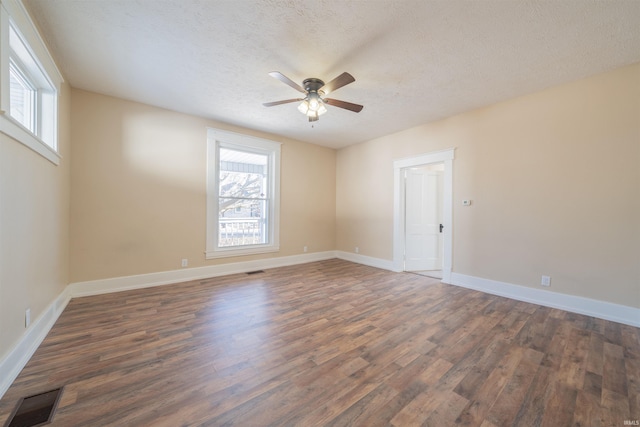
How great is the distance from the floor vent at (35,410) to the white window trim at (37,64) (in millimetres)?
1714

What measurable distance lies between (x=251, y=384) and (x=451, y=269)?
11.6ft

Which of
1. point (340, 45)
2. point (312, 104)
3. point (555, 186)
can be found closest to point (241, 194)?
point (312, 104)

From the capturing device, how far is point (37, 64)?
7.10 feet

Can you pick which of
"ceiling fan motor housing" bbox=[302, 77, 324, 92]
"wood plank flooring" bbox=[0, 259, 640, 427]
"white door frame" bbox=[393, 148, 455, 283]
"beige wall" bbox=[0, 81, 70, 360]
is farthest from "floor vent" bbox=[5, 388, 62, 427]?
"white door frame" bbox=[393, 148, 455, 283]

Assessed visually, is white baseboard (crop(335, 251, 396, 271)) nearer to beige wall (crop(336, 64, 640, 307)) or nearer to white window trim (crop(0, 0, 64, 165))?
beige wall (crop(336, 64, 640, 307))

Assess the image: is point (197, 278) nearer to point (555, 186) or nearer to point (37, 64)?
point (37, 64)

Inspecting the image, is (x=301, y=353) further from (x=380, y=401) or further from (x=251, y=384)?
(x=380, y=401)

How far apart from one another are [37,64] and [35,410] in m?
2.74

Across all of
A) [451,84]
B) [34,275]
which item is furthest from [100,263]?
[451,84]

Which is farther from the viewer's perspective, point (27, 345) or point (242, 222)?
point (242, 222)

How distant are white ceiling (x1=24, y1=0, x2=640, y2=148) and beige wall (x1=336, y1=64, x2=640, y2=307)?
1.16ft

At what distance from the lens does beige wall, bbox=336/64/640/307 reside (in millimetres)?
2654

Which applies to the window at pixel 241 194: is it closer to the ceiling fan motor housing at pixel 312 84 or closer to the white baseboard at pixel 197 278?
the white baseboard at pixel 197 278

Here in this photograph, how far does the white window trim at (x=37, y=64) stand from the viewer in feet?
5.14
